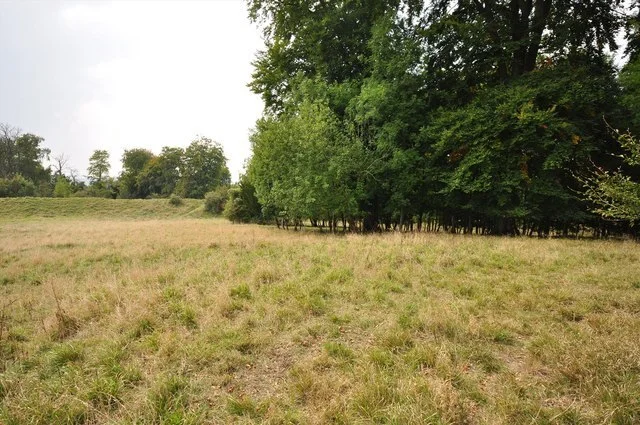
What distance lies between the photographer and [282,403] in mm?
3836

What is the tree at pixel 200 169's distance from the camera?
7600 centimetres

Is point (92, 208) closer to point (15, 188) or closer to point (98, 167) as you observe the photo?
point (15, 188)

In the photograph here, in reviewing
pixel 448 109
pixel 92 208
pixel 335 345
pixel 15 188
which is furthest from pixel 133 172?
pixel 335 345

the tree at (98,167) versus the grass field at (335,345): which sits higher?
the tree at (98,167)

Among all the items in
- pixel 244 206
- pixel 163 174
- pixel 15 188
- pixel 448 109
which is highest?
pixel 163 174

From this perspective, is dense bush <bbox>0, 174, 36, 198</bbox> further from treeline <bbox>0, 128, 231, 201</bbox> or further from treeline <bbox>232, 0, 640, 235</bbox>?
treeline <bbox>232, 0, 640, 235</bbox>

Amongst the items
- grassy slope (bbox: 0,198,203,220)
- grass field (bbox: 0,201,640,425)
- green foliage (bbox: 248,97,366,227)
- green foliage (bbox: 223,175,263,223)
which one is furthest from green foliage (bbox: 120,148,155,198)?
grass field (bbox: 0,201,640,425)

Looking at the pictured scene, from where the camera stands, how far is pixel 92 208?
5212 centimetres

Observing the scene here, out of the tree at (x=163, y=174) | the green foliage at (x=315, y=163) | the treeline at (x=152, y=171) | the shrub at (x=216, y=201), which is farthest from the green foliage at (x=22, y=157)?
the green foliage at (x=315, y=163)

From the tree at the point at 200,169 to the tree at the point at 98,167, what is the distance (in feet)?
94.7

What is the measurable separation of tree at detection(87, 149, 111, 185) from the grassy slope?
43716 mm

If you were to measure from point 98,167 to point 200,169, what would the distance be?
36.6m

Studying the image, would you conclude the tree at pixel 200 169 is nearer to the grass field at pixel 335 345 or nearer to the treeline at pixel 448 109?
the treeline at pixel 448 109

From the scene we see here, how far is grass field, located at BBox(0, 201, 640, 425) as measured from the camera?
142 inches
